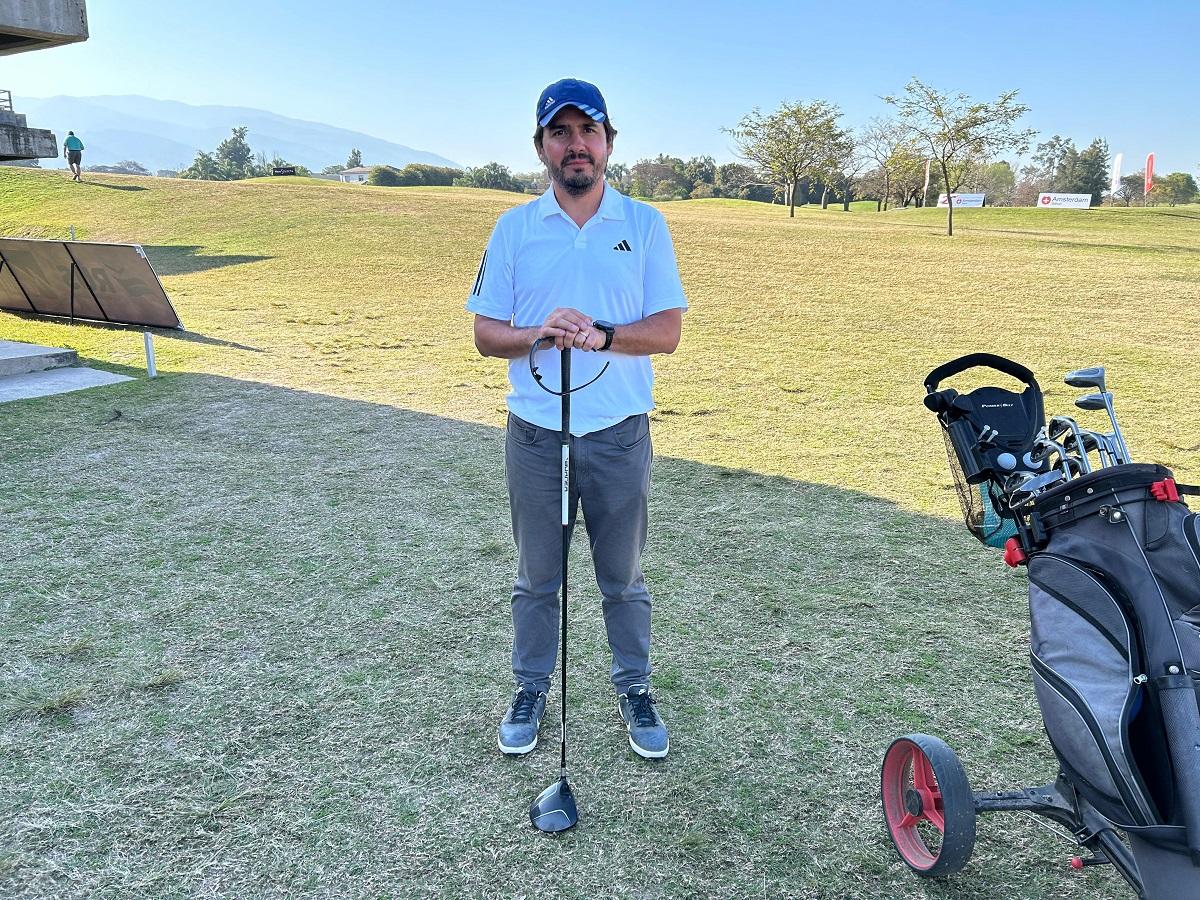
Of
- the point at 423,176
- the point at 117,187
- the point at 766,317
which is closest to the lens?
the point at 766,317

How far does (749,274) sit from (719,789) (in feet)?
51.2

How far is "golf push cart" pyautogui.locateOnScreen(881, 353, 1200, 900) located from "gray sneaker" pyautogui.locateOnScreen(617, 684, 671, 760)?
3.18 ft

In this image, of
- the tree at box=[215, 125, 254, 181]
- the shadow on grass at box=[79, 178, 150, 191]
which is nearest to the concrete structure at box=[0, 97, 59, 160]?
the shadow on grass at box=[79, 178, 150, 191]

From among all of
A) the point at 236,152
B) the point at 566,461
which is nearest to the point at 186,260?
the point at 566,461

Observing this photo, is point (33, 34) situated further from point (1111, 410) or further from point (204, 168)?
point (204, 168)

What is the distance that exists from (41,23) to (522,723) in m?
13.6

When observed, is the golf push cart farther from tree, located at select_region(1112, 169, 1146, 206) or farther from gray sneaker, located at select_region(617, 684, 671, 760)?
tree, located at select_region(1112, 169, 1146, 206)

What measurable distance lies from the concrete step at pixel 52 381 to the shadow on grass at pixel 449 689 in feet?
8.44

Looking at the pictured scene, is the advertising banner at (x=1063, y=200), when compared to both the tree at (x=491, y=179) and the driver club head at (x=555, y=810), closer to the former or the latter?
the tree at (x=491, y=179)

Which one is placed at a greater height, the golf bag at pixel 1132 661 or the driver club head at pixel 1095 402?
the driver club head at pixel 1095 402

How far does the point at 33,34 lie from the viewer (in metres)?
12.1

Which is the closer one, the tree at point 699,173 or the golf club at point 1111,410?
the golf club at point 1111,410

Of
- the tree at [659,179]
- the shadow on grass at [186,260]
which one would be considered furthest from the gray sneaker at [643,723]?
the tree at [659,179]

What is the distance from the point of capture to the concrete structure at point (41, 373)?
807 cm
